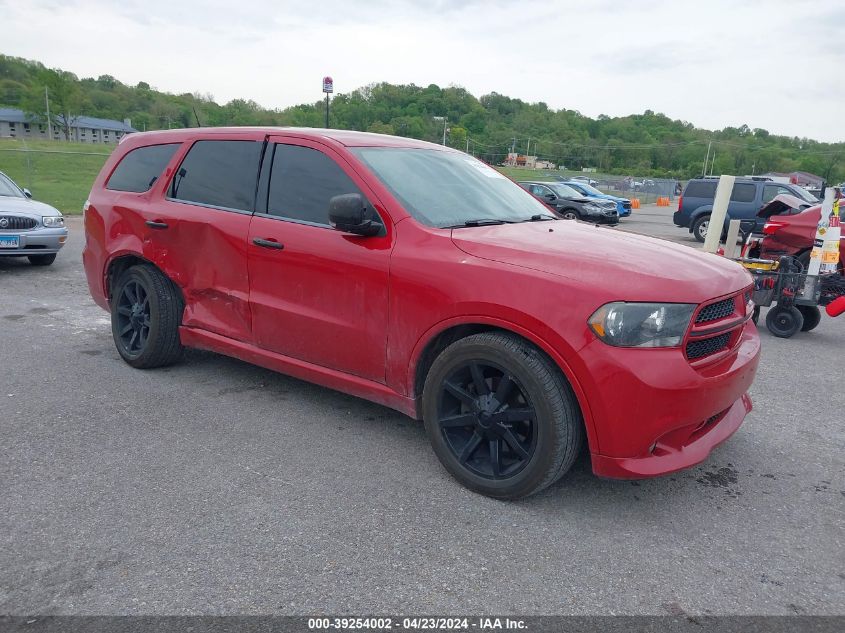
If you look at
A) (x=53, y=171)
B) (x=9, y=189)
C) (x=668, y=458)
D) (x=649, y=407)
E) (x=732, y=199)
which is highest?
(x=732, y=199)

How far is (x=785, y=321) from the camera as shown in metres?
7.40

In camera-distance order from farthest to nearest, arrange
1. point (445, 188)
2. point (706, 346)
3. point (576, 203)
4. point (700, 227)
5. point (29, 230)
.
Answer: point (576, 203), point (700, 227), point (29, 230), point (445, 188), point (706, 346)

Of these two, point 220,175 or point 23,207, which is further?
point 23,207

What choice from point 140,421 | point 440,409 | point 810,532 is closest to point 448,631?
point 440,409

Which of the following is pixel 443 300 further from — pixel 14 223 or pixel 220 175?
pixel 14 223

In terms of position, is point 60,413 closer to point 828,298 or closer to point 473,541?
point 473,541

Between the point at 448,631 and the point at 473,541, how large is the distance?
585 mm

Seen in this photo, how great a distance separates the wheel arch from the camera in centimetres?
297

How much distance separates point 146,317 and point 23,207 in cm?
579

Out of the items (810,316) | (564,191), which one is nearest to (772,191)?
(564,191)

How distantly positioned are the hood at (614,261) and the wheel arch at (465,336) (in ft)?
0.92

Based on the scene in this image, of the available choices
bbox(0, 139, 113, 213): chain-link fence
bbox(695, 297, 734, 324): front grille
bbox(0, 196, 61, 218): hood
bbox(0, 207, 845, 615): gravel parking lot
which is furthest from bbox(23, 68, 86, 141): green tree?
bbox(695, 297, 734, 324): front grille

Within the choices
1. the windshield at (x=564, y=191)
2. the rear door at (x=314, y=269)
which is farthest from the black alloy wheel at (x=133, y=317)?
the windshield at (x=564, y=191)

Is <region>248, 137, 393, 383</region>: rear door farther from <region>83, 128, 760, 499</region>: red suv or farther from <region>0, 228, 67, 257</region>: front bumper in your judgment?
<region>0, 228, 67, 257</region>: front bumper
